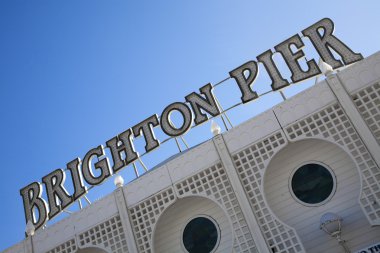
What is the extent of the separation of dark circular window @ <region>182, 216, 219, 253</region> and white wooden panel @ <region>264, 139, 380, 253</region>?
104 inches

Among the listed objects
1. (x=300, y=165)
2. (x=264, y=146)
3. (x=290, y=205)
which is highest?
(x=264, y=146)

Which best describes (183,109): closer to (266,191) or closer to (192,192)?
(192,192)

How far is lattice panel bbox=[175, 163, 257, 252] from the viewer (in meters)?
13.5

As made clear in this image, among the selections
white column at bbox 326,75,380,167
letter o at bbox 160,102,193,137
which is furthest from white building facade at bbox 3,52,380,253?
letter o at bbox 160,102,193,137

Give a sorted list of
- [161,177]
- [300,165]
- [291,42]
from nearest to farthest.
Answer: [300,165], [161,177], [291,42]

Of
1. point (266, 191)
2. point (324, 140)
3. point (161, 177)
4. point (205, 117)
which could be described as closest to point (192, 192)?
point (161, 177)

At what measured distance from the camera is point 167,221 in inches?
611

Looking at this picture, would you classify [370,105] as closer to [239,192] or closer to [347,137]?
[347,137]

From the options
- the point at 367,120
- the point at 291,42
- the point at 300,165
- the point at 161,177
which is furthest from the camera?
the point at 291,42

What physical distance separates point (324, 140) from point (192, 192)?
17.5 ft

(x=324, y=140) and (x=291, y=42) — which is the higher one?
(x=291, y=42)

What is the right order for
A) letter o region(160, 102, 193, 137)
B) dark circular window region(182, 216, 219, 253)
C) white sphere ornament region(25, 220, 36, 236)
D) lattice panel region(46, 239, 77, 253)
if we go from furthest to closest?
1. letter o region(160, 102, 193, 137)
2. white sphere ornament region(25, 220, 36, 236)
3. lattice panel region(46, 239, 77, 253)
4. dark circular window region(182, 216, 219, 253)

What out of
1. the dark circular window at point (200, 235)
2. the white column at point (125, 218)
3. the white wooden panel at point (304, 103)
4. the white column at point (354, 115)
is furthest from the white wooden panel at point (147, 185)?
the white column at point (354, 115)

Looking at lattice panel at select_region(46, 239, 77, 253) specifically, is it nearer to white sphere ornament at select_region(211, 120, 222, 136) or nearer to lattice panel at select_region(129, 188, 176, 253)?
lattice panel at select_region(129, 188, 176, 253)
